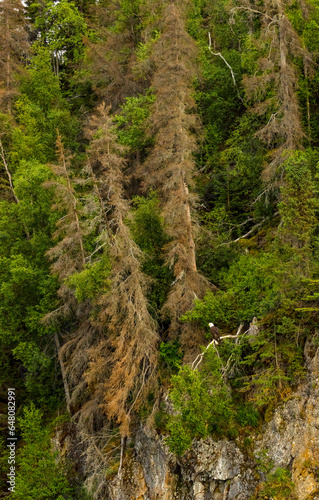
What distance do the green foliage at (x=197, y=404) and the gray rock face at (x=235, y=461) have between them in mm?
1021

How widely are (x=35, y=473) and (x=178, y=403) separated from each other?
8875mm

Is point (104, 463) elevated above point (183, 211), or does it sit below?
below

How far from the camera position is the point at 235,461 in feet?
38.4

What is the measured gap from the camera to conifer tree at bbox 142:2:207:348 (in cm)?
1486

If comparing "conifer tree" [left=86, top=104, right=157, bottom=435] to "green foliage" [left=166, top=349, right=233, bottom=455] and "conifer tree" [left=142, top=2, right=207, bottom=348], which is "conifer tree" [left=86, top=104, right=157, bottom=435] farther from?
"green foliage" [left=166, top=349, right=233, bottom=455]

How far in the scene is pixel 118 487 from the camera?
1445 cm

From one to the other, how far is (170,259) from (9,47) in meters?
19.4

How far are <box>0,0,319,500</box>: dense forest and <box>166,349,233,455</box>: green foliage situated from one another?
5 centimetres

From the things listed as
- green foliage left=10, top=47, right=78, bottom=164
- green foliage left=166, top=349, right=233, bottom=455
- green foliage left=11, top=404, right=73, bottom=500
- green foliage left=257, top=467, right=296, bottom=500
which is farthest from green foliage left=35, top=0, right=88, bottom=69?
green foliage left=257, top=467, right=296, bottom=500

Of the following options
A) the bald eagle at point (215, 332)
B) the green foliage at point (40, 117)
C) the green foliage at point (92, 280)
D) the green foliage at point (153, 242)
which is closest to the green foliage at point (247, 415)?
the bald eagle at point (215, 332)

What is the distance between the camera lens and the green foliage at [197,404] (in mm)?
10570

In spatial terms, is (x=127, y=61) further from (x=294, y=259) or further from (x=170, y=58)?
(x=294, y=259)

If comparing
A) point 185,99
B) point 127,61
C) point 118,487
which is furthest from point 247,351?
point 127,61

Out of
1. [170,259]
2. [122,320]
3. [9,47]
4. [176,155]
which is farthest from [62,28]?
[122,320]
